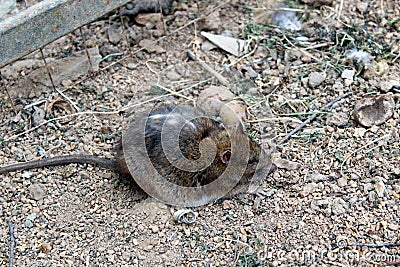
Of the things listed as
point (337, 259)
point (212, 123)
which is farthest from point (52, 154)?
point (337, 259)

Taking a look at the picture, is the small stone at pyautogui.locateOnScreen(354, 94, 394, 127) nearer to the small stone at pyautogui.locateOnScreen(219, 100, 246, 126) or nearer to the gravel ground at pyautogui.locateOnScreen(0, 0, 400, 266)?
the gravel ground at pyautogui.locateOnScreen(0, 0, 400, 266)

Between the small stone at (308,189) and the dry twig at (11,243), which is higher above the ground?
the dry twig at (11,243)

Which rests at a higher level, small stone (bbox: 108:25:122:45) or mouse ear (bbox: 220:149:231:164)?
small stone (bbox: 108:25:122:45)

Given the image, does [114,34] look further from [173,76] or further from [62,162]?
[62,162]

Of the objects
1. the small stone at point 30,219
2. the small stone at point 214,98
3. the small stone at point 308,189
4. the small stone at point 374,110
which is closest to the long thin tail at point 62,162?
the small stone at point 30,219

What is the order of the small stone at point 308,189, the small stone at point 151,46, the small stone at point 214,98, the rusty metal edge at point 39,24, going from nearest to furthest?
the small stone at point 308,189 < the rusty metal edge at point 39,24 < the small stone at point 214,98 < the small stone at point 151,46

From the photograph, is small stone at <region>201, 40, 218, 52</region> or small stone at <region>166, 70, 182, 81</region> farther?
small stone at <region>201, 40, 218, 52</region>

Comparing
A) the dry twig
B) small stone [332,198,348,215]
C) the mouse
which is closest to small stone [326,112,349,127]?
the mouse

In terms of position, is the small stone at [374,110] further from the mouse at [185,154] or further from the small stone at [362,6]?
the small stone at [362,6]
